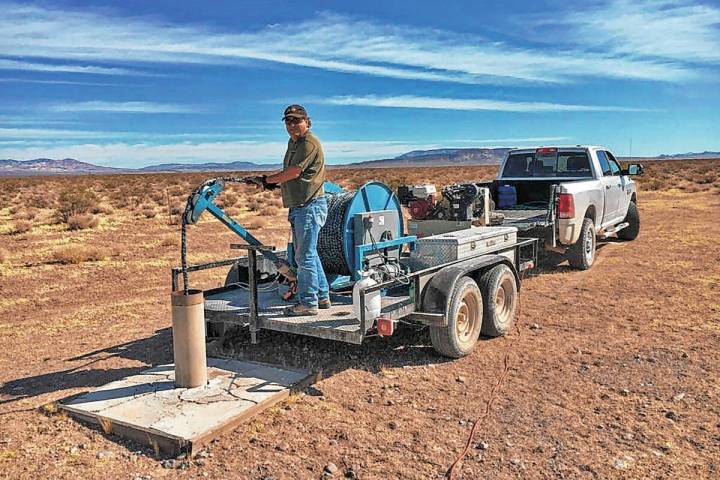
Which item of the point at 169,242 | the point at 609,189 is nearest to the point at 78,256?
the point at 169,242

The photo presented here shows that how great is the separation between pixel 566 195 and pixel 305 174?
17.6 feet

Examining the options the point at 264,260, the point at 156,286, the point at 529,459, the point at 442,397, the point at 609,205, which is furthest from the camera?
the point at 609,205

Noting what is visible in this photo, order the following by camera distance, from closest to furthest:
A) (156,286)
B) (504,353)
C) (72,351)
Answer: (504,353) < (72,351) < (156,286)

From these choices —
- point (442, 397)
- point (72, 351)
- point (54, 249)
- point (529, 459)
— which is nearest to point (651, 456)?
point (529, 459)

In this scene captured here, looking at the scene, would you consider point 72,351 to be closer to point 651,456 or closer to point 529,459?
point 529,459

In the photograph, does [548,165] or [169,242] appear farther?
[169,242]

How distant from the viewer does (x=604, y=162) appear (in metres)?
11.8

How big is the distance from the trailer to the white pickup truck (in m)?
2.36

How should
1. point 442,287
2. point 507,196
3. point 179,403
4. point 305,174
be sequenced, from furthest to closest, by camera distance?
1. point 507,196
2. point 442,287
3. point 305,174
4. point 179,403

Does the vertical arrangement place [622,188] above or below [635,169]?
below

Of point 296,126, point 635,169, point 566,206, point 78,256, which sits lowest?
point 78,256

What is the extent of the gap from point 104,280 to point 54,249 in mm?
4525

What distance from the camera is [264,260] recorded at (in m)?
7.30

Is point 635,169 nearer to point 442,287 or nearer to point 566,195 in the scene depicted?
point 566,195
